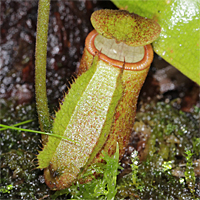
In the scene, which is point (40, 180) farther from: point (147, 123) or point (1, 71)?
point (1, 71)

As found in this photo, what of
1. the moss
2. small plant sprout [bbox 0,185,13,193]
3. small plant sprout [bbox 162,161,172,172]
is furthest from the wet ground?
small plant sprout [bbox 0,185,13,193]

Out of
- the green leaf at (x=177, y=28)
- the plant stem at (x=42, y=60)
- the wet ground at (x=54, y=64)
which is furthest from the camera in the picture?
the wet ground at (x=54, y=64)

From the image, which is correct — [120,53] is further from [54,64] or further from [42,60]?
[54,64]

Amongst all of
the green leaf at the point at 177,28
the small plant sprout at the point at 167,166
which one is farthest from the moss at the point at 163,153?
the green leaf at the point at 177,28

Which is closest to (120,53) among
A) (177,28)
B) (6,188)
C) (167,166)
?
Answer: (177,28)

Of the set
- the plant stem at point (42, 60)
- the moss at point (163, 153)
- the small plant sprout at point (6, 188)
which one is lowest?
the small plant sprout at point (6, 188)

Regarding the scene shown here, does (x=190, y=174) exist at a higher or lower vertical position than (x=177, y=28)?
lower

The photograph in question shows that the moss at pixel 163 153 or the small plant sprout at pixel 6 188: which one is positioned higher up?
the moss at pixel 163 153

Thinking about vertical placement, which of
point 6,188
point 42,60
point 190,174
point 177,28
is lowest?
point 6,188

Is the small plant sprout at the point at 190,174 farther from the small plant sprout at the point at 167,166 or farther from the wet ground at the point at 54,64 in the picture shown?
the wet ground at the point at 54,64
